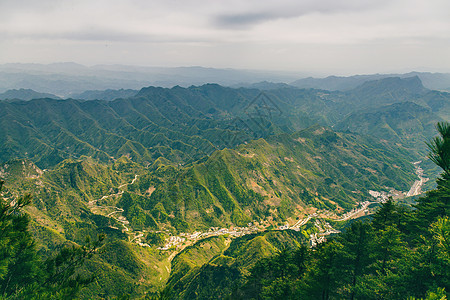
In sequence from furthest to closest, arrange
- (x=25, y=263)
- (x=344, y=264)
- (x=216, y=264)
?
(x=216, y=264)
(x=344, y=264)
(x=25, y=263)

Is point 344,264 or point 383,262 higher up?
point 383,262

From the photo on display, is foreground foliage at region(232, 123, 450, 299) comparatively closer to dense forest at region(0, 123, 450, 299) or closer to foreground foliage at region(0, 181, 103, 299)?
dense forest at region(0, 123, 450, 299)

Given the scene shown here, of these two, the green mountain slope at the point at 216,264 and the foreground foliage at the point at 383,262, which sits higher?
the foreground foliage at the point at 383,262

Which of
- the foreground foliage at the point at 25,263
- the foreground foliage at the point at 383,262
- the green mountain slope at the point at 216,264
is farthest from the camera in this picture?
the green mountain slope at the point at 216,264

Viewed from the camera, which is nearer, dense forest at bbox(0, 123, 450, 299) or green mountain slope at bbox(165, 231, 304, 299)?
dense forest at bbox(0, 123, 450, 299)

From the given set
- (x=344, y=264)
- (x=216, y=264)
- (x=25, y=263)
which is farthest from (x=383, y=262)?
(x=216, y=264)

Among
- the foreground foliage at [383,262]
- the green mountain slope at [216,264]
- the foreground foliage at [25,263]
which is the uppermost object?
the foreground foliage at [25,263]

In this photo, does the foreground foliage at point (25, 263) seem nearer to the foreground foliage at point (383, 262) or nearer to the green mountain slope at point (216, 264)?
the foreground foliage at point (383, 262)

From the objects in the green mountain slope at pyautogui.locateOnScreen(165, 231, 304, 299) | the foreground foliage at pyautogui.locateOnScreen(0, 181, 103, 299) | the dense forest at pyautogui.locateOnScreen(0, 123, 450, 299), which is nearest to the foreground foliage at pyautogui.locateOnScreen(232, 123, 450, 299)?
the dense forest at pyautogui.locateOnScreen(0, 123, 450, 299)

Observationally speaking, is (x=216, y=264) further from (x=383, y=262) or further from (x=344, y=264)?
(x=383, y=262)

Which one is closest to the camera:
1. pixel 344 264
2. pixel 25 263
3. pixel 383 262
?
pixel 25 263

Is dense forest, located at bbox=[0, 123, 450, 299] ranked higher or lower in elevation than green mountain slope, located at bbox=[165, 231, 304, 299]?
higher

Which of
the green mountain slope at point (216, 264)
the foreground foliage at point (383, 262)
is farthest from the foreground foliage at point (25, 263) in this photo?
the green mountain slope at point (216, 264)
